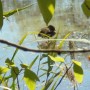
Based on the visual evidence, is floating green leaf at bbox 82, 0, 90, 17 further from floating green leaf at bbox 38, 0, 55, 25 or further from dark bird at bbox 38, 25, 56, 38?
dark bird at bbox 38, 25, 56, 38

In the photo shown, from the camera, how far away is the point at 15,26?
782cm

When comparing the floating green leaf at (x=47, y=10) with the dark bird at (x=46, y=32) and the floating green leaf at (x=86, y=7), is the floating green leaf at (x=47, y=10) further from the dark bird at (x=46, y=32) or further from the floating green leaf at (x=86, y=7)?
the dark bird at (x=46, y=32)

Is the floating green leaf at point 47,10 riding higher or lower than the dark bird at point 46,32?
higher

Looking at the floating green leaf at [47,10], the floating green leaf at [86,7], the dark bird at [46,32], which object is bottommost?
the dark bird at [46,32]

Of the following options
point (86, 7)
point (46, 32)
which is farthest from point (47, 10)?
point (46, 32)

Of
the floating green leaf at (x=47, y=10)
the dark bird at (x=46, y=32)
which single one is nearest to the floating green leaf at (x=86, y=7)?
the floating green leaf at (x=47, y=10)

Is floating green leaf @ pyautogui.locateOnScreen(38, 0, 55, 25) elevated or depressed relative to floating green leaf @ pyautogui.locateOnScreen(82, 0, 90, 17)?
elevated

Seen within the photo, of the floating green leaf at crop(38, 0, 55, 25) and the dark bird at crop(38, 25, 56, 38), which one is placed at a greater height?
the floating green leaf at crop(38, 0, 55, 25)

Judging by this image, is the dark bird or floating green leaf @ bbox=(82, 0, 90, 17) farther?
the dark bird

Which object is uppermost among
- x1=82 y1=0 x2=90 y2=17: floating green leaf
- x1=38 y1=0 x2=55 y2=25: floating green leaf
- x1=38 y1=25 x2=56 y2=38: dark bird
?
x1=38 y1=0 x2=55 y2=25: floating green leaf

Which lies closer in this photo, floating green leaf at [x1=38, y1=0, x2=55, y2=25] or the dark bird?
floating green leaf at [x1=38, y1=0, x2=55, y2=25]

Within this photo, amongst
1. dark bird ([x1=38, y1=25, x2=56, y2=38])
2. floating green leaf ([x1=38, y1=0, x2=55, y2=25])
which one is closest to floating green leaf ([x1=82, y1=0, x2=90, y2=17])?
floating green leaf ([x1=38, y1=0, x2=55, y2=25])

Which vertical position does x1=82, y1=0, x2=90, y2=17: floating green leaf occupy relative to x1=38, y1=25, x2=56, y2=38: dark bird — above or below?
above

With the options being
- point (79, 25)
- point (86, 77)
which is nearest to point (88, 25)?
point (79, 25)
